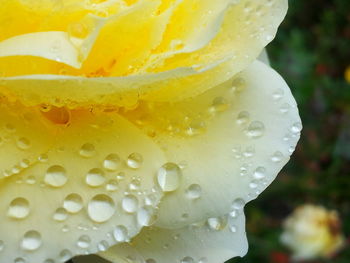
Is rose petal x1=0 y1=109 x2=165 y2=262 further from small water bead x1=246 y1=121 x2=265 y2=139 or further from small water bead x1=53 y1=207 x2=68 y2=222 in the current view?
small water bead x1=246 y1=121 x2=265 y2=139

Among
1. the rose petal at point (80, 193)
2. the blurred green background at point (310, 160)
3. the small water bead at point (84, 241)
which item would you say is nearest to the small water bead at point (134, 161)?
the rose petal at point (80, 193)

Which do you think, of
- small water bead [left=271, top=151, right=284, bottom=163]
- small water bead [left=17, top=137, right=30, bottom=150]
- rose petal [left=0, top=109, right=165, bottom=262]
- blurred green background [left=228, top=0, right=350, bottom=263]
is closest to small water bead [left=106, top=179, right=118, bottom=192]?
rose petal [left=0, top=109, right=165, bottom=262]

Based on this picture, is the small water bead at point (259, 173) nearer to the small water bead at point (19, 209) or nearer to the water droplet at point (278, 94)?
the water droplet at point (278, 94)

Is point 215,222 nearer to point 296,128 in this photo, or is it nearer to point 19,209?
point 296,128

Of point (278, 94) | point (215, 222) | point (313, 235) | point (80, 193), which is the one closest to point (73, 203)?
point (80, 193)

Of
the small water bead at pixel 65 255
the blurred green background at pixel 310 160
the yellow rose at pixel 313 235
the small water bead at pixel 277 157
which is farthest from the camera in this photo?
the blurred green background at pixel 310 160

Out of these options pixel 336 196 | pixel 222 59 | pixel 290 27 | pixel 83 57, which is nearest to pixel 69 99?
pixel 83 57

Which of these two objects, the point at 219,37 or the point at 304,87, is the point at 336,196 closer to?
the point at 304,87
